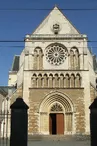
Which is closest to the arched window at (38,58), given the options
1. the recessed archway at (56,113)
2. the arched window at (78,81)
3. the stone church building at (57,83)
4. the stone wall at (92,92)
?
the stone church building at (57,83)

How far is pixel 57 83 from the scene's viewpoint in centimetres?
3728

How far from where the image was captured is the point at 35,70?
3766cm

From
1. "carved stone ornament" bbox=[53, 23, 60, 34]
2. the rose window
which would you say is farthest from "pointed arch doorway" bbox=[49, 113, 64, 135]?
"carved stone ornament" bbox=[53, 23, 60, 34]

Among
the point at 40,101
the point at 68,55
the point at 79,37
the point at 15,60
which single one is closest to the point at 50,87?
the point at 40,101

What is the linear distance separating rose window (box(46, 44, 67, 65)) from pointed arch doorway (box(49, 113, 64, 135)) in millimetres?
6406

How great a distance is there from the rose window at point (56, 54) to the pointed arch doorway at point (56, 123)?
6.41 metres

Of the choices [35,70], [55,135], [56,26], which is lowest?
[55,135]

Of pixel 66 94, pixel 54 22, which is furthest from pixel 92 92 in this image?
pixel 54 22

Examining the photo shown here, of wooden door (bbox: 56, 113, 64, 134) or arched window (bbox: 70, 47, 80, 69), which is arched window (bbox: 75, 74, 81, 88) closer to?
arched window (bbox: 70, 47, 80, 69)

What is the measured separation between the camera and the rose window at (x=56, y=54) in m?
38.5

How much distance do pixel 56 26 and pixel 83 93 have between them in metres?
9.53

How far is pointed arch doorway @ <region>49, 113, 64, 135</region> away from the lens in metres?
37.3

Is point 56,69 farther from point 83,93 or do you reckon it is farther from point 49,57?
→ point 83,93

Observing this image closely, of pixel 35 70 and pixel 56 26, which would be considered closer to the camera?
pixel 35 70
